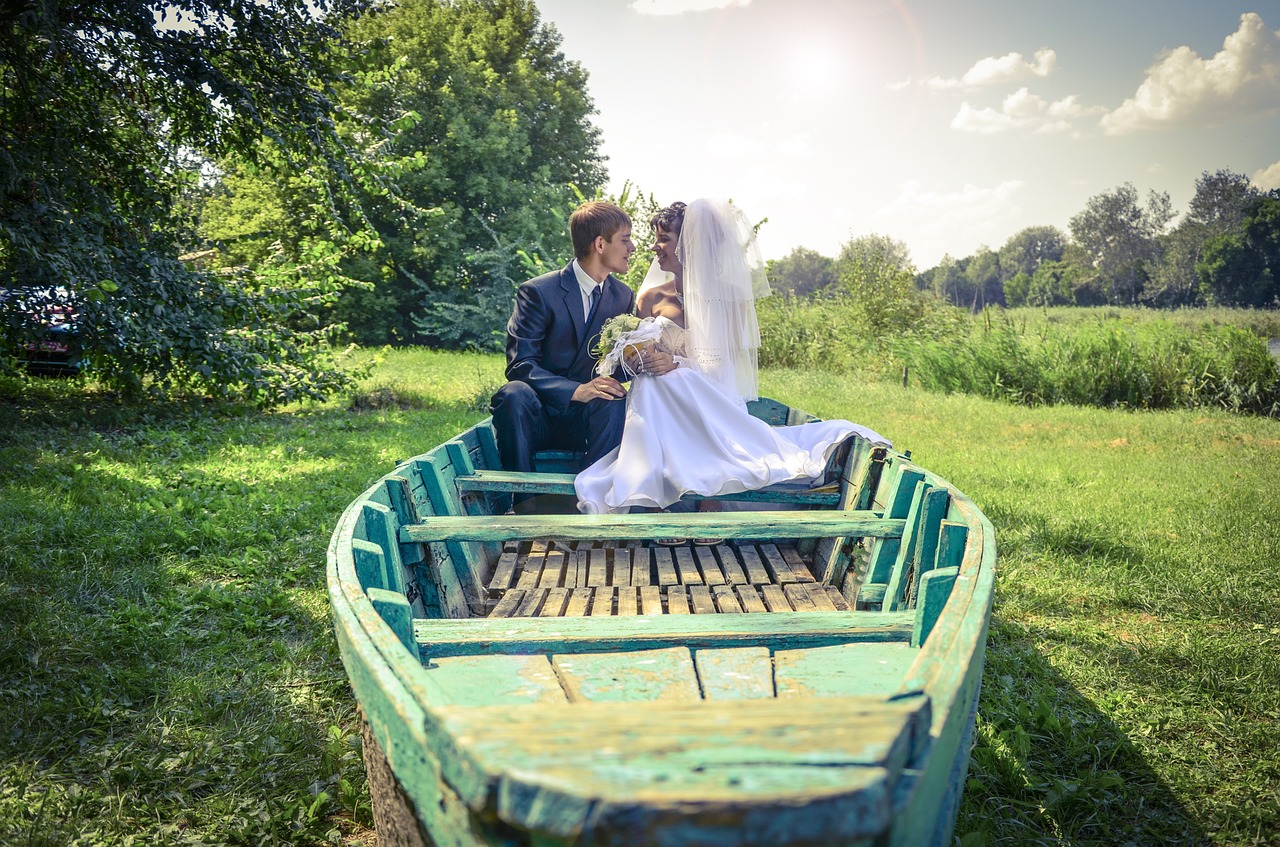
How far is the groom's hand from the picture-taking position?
4.34m

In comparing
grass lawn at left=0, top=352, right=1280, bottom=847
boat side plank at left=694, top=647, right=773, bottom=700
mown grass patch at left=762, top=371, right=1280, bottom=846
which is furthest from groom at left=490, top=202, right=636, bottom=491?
boat side plank at left=694, top=647, right=773, bottom=700

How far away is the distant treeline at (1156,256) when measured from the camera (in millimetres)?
46938

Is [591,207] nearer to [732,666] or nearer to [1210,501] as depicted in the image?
[732,666]

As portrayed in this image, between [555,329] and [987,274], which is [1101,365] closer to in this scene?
[555,329]

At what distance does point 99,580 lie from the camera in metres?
4.05

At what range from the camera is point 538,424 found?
182 inches

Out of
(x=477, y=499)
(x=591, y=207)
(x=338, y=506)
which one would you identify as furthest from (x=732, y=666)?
(x=338, y=506)

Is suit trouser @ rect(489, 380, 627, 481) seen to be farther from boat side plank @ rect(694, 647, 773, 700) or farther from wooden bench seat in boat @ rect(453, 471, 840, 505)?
boat side plank @ rect(694, 647, 773, 700)

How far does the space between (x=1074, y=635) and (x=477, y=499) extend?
300cm

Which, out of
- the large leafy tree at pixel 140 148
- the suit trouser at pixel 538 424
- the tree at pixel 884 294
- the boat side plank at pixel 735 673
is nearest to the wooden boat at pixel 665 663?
the boat side plank at pixel 735 673

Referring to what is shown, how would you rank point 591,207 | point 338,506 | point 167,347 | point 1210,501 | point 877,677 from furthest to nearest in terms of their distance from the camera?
point 167,347, point 1210,501, point 338,506, point 591,207, point 877,677

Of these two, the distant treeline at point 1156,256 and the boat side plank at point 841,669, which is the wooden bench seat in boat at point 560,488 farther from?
the distant treeline at point 1156,256

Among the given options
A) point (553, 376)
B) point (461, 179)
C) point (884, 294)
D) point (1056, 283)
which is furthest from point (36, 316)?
point (1056, 283)

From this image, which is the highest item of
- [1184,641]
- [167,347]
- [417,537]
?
[167,347]
